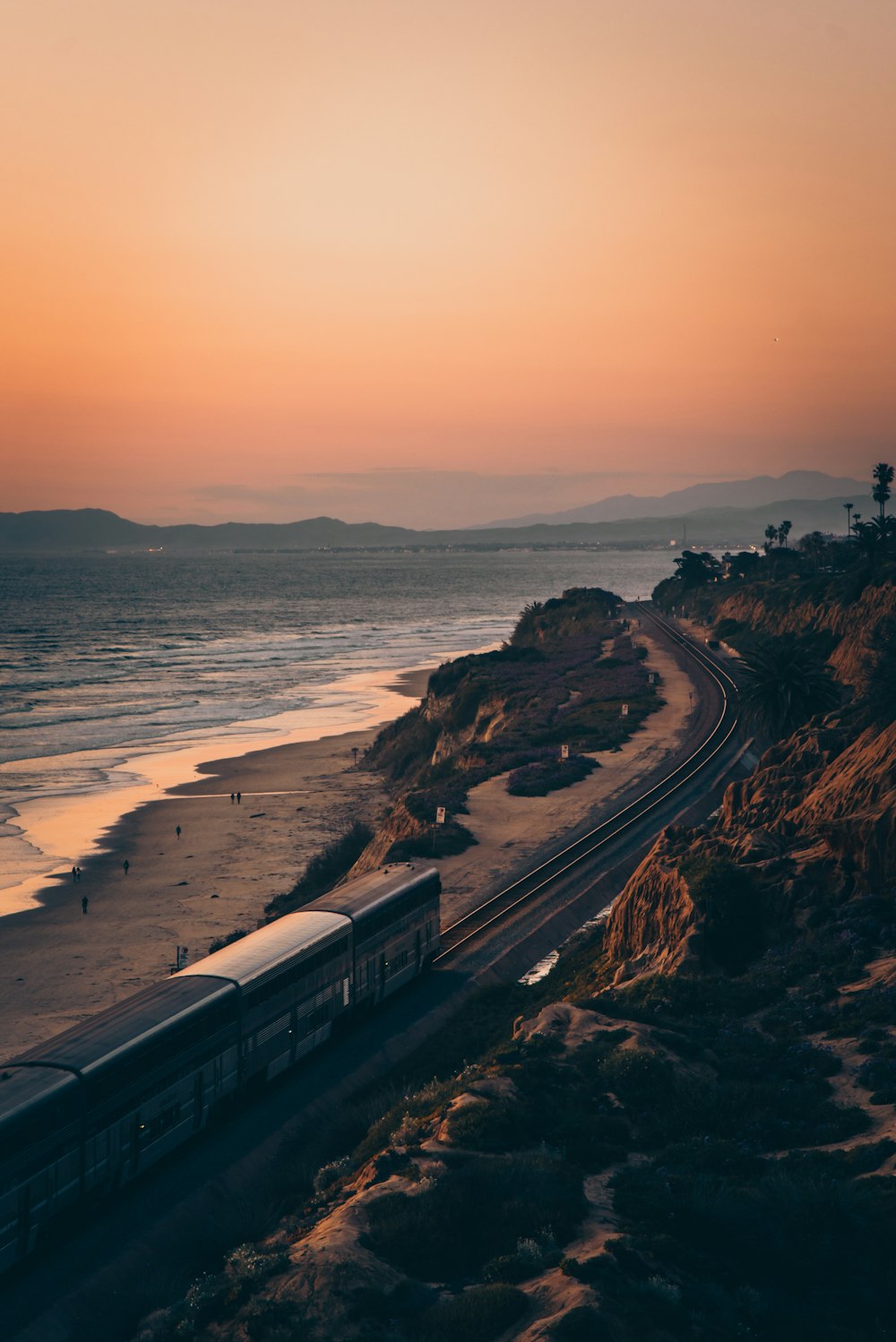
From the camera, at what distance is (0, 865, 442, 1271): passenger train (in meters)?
20.1

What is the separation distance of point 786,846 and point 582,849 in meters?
14.9

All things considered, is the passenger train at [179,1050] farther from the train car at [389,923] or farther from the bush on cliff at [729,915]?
the bush on cliff at [729,915]

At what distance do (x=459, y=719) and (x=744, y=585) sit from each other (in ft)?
227

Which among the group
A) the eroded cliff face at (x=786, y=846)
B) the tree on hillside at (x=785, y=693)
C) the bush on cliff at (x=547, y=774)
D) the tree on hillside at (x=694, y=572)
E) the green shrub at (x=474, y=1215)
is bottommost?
the bush on cliff at (x=547, y=774)

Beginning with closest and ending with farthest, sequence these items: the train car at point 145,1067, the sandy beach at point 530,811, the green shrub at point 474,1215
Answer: the green shrub at point 474,1215 → the train car at point 145,1067 → the sandy beach at point 530,811

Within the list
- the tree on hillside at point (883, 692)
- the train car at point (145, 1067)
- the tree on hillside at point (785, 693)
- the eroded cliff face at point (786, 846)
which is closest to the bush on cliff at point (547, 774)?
the tree on hillside at point (785, 693)

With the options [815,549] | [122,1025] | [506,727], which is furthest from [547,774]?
[815,549]

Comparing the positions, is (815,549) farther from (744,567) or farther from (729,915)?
(729,915)

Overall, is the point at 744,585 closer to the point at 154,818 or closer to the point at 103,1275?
the point at 154,818

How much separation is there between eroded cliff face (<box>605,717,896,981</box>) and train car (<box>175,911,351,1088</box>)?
8189 millimetres

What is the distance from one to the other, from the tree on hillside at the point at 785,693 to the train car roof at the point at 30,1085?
3781cm

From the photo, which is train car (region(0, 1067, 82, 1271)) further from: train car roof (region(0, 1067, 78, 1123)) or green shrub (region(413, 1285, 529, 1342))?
green shrub (region(413, 1285, 529, 1342))

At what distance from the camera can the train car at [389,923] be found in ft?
101

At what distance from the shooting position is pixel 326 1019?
29281 mm
